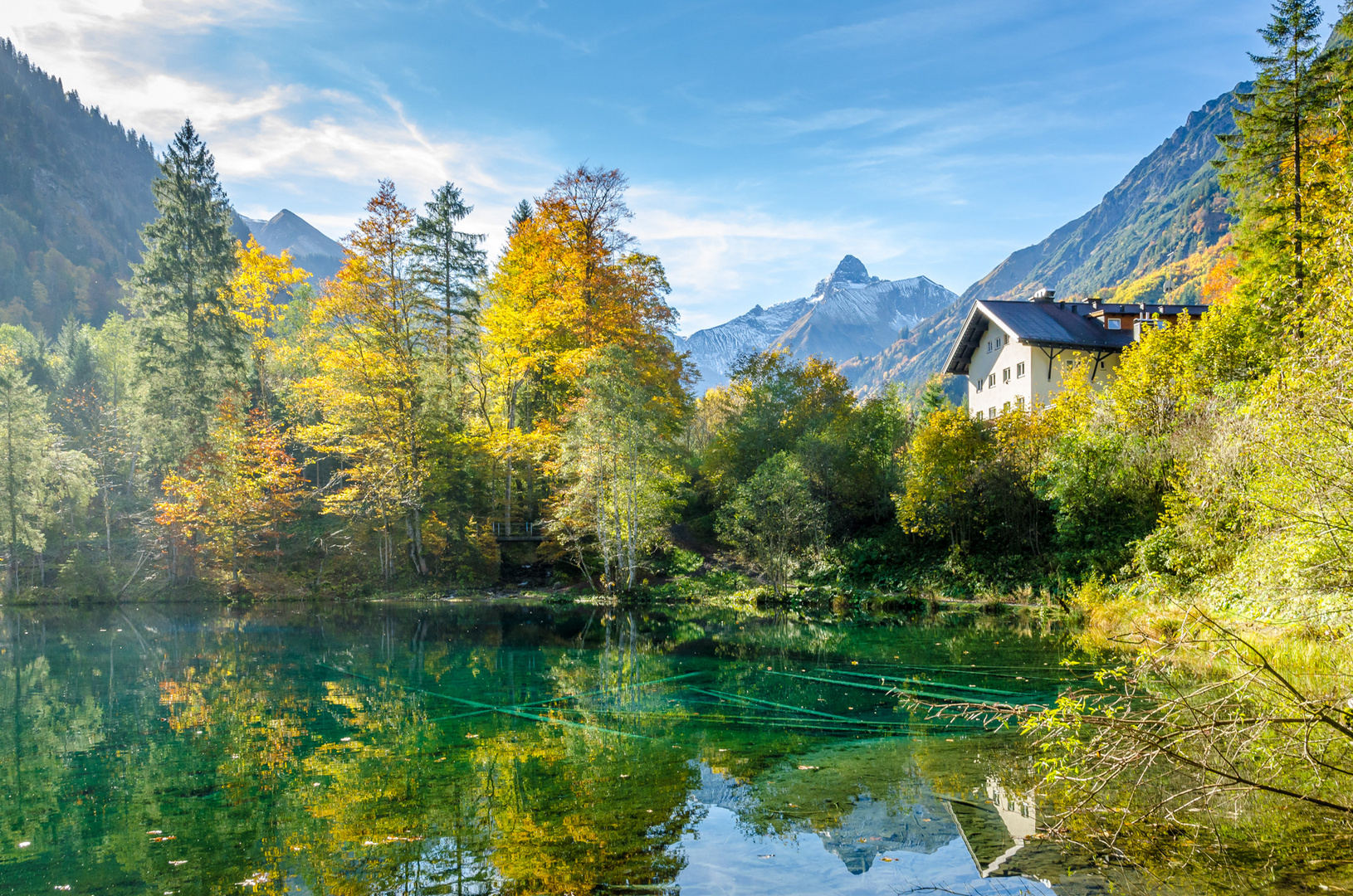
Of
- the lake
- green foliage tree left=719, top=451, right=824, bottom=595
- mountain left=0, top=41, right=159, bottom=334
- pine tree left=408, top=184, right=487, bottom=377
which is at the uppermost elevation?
mountain left=0, top=41, right=159, bottom=334

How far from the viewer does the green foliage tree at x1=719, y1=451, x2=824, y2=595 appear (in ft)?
81.0

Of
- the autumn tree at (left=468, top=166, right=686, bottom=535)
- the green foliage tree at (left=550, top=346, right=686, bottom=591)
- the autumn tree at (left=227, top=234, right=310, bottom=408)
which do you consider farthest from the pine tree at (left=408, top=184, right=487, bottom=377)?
the green foliage tree at (left=550, top=346, right=686, bottom=591)

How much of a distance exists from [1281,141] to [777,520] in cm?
1801

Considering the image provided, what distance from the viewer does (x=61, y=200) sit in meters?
113

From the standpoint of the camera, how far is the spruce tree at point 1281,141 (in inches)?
755

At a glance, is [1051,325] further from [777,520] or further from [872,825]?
[872,825]

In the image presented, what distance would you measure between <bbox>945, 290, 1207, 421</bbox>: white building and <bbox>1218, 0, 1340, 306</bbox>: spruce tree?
10145 millimetres

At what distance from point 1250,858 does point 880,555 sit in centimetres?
2180

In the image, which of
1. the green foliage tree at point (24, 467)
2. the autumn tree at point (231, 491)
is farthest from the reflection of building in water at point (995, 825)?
the green foliage tree at point (24, 467)

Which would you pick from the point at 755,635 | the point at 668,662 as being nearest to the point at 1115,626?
the point at 755,635

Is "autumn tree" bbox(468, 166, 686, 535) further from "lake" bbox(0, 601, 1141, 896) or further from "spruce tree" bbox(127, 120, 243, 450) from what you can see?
"lake" bbox(0, 601, 1141, 896)

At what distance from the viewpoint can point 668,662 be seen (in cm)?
1394

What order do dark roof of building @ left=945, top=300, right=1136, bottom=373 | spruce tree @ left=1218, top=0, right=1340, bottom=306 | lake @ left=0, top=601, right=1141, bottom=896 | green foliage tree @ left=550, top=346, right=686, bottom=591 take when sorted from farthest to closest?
dark roof of building @ left=945, top=300, right=1136, bottom=373 < green foliage tree @ left=550, top=346, right=686, bottom=591 < spruce tree @ left=1218, top=0, right=1340, bottom=306 < lake @ left=0, top=601, right=1141, bottom=896

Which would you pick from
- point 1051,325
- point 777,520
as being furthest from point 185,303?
point 1051,325
